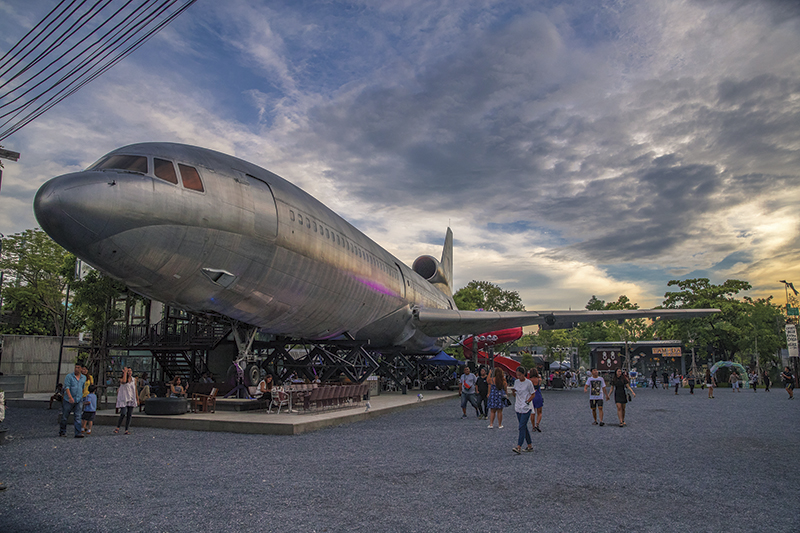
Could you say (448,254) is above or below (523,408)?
above

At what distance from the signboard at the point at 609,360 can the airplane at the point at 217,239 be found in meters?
47.8

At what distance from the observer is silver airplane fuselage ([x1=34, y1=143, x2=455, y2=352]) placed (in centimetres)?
866

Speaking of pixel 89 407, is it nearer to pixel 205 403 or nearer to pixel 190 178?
pixel 205 403

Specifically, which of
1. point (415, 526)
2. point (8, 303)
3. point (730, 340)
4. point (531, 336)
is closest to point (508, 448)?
point (415, 526)

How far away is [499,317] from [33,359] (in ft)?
86.1

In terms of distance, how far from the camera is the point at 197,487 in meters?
6.03

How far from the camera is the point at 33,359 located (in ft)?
92.4

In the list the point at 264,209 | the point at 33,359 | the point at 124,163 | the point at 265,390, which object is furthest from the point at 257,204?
the point at 33,359

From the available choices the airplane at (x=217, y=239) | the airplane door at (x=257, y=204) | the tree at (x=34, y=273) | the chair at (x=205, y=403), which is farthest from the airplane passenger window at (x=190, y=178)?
the tree at (x=34, y=273)

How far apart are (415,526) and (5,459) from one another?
23.2 ft

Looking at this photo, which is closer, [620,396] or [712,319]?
[620,396]

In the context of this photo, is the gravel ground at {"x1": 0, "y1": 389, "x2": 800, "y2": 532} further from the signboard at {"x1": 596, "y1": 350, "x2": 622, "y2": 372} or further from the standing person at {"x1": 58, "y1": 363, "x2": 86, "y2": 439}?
the signboard at {"x1": 596, "y1": 350, "x2": 622, "y2": 372}

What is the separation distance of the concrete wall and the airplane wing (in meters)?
19.5

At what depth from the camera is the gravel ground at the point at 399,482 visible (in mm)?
4781
